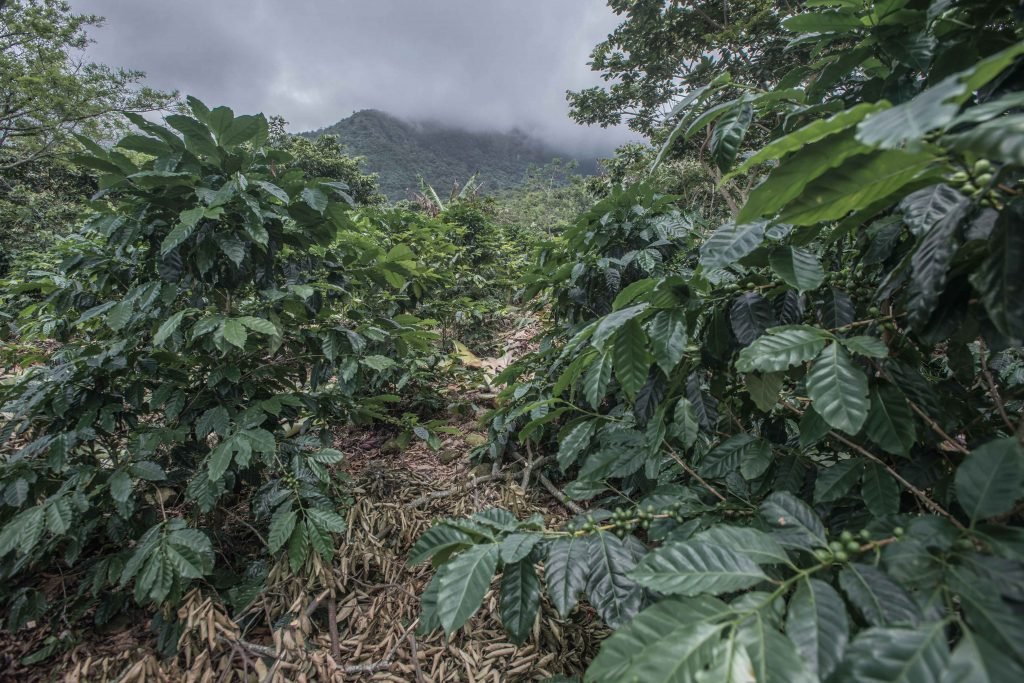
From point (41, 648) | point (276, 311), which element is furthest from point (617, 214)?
point (41, 648)

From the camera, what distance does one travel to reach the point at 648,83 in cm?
1032

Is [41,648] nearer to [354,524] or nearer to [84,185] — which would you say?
[354,524]

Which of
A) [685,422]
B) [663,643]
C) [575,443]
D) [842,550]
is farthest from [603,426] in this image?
[663,643]

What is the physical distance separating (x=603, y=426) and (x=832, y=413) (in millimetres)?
793

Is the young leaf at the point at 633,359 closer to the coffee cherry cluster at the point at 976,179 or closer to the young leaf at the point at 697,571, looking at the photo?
the young leaf at the point at 697,571

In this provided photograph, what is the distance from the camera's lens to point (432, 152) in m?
58.2

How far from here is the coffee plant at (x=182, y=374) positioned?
132cm

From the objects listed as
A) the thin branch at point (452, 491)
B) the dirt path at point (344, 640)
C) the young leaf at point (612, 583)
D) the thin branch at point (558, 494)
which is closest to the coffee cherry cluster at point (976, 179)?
the young leaf at point (612, 583)

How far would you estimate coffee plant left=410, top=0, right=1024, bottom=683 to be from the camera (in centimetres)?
42

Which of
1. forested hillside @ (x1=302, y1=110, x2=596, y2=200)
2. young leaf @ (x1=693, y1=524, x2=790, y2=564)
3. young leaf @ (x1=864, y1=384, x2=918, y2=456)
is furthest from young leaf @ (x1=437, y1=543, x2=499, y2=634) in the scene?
forested hillside @ (x1=302, y1=110, x2=596, y2=200)

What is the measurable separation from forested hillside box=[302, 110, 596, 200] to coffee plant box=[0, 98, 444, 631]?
74.5 ft

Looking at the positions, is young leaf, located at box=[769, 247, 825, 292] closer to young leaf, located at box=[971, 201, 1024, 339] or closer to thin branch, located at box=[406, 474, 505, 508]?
young leaf, located at box=[971, 201, 1024, 339]

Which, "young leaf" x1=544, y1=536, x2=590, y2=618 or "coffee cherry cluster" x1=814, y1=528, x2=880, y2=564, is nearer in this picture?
"coffee cherry cluster" x1=814, y1=528, x2=880, y2=564

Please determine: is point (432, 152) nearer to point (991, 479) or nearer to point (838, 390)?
point (838, 390)
